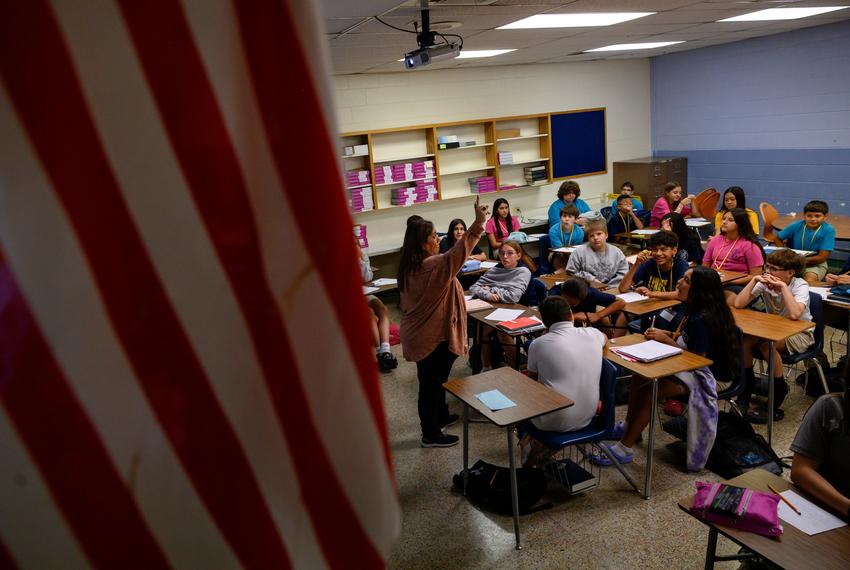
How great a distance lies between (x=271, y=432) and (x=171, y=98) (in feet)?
1.72

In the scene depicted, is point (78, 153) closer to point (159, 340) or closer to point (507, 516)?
point (159, 340)

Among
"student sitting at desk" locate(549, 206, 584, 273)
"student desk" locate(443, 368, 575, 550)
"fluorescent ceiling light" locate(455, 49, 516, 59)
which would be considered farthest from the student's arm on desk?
"fluorescent ceiling light" locate(455, 49, 516, 59)

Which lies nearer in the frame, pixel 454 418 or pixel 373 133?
pixel 454 418

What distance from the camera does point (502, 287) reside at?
19.3 feet

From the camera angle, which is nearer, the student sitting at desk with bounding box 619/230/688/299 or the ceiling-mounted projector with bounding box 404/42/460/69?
the ceiling-mounted projector with bounding box 404/42/460/69

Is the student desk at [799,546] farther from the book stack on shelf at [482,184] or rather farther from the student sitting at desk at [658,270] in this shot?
the book stack on shelf at [482,184]

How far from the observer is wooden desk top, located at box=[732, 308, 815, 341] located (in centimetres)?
442

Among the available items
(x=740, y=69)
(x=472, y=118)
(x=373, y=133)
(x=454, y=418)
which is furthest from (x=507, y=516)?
(x=740, y=69)

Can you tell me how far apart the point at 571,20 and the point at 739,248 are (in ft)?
9.11

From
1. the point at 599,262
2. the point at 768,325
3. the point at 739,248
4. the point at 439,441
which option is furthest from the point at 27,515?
the point at 739,248

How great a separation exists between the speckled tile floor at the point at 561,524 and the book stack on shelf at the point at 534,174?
250 inches

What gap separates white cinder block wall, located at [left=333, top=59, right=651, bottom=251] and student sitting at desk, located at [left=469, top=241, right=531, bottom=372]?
3.42 meters

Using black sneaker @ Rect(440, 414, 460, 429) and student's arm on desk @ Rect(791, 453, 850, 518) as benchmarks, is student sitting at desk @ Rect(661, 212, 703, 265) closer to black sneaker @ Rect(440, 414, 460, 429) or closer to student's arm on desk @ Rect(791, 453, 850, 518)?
black sneaker @ Rect(440, 414, 460, 429)

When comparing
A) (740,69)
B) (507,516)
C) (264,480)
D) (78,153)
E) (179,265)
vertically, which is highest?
(740,69)
